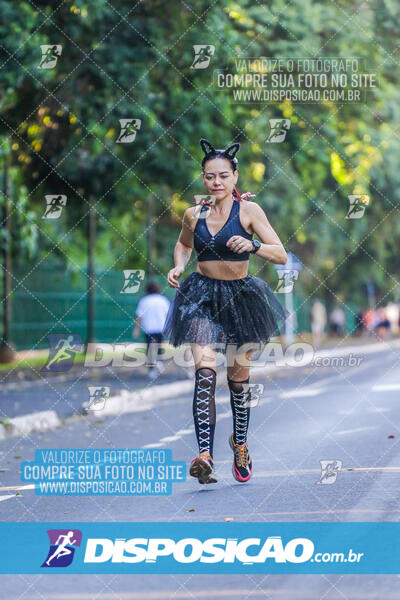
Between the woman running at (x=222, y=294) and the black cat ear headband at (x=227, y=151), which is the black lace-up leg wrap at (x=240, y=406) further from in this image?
the black cat ear headband at (x=227, y=151)

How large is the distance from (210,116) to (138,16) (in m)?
1.87

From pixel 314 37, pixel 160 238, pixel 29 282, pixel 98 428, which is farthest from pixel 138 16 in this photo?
pixel 160 238

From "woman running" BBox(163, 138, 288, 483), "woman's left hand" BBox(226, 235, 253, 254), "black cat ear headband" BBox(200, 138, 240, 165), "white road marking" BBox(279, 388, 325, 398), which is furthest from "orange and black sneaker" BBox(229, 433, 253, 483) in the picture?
"white road marking" BBox(279, 388, 325, 398)

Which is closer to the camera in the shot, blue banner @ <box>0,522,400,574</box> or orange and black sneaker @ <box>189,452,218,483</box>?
blue banner @ <box>0,522,400,574</box>

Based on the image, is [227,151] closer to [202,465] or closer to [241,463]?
[202,465]

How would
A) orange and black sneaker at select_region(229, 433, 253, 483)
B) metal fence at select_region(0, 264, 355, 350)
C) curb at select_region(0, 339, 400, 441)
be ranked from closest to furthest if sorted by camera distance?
1. orange and black sneaker at select_region(229, 433, 253, 483)
2. curb at select_region(0, 339, 400, 441)
3. metal fence at select_region(0, 264, 355, 350)

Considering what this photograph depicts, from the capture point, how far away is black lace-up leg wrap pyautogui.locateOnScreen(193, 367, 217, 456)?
755 centimetres

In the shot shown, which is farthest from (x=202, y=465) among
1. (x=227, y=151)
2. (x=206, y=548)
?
(x=227, y=151)

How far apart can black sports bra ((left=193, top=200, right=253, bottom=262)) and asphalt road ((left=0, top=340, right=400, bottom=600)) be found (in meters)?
1.46

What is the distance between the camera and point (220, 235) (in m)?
7.20

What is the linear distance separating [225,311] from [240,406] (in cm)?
65

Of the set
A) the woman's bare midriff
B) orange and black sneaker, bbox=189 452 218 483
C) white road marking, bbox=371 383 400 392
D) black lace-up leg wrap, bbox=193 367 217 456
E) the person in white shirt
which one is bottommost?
the person in white shirt

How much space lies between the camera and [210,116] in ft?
64.4

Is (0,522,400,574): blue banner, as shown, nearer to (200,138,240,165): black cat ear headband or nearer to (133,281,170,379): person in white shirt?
(200,138,240,165): black cat ear headband
